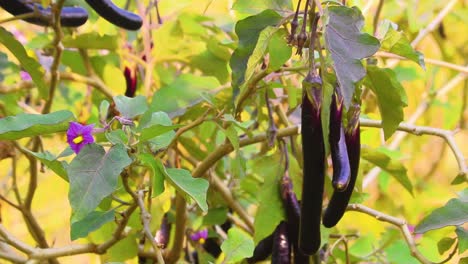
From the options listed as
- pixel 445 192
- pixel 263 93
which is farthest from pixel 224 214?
pixel 445 192

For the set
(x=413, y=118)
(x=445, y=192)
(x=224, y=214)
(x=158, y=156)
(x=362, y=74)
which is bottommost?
(x=445, y=192)

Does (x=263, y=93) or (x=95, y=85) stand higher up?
(x=263, y=93)

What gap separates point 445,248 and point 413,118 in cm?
70

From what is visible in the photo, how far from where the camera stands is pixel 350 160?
625mm

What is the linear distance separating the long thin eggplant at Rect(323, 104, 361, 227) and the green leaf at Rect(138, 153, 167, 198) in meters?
0.13

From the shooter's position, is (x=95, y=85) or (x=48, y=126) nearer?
(x=48, y=126)

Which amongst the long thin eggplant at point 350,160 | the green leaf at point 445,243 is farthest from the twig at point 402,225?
the long thin eggplant at point 350,160

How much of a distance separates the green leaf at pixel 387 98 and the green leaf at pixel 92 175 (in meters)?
0.21

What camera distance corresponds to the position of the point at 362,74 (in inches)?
20.5

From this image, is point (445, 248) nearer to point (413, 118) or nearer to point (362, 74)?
point (362, 74)

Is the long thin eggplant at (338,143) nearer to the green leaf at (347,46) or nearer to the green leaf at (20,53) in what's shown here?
the green leaf at (347,46)

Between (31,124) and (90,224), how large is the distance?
124 millimetres

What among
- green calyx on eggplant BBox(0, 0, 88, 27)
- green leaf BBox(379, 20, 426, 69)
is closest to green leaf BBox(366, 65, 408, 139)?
green leaf BBox(379, 20, 426, 69)

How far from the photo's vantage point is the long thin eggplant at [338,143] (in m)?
0.58
